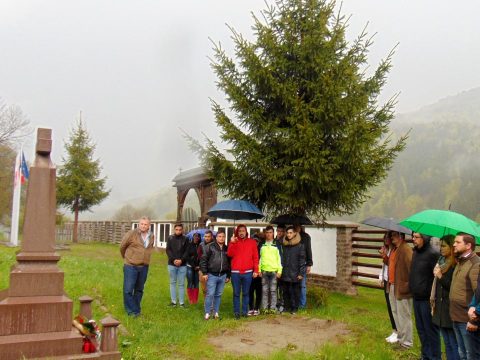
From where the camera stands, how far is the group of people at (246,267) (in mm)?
8625

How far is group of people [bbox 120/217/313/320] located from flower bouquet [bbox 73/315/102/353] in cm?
229

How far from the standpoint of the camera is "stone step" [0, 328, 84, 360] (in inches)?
202

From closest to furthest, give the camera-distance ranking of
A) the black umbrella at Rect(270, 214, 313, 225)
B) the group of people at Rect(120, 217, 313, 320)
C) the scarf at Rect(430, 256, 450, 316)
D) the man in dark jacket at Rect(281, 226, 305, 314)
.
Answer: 1. the scarf at Rect(430, 256, 450, 316)
2. the group of people at Rect(120, 217, 313, 320)
3. the man in dark jacket at Rect(281, 226, 305, 314)
4. the black umbrella at Rect(270, 214, 313, 225)

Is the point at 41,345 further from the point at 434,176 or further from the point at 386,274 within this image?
the point at 434,176

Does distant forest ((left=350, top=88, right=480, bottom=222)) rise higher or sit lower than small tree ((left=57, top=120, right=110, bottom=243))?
higher

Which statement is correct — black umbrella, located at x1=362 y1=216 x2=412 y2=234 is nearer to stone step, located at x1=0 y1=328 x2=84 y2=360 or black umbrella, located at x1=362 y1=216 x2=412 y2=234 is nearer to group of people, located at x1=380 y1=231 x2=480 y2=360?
group of people, located at x1=380 y1=231 x2=480 y2=360

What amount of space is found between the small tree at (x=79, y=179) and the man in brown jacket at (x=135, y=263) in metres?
24.5

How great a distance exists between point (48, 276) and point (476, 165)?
158 m

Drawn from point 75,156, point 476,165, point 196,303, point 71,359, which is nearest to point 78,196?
point 75,156

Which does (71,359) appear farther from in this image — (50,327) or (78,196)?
(78,196)

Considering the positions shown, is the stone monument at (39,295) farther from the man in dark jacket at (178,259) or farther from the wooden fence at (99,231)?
the wooden fence at (99,231)

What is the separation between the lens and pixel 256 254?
8797mm

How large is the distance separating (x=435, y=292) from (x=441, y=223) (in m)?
0.93

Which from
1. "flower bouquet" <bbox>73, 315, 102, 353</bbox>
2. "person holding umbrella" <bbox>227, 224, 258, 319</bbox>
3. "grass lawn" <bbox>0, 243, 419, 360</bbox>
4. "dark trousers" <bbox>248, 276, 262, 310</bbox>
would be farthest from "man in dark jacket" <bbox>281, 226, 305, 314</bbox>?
"flower bouquet" <bbox>73, 315, 102, 353</bbox>
